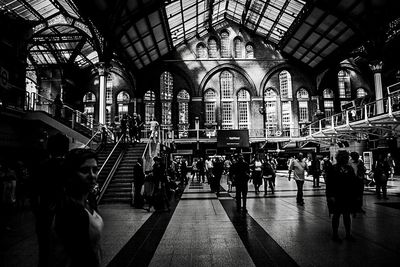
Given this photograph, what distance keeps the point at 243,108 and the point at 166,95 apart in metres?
8.66

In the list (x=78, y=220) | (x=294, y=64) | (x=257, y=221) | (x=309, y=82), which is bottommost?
(x=257, y=221)

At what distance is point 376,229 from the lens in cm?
588

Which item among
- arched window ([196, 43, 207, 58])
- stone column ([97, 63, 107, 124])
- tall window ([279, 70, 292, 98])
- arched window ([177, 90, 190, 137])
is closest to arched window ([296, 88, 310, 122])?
tall window ([279, 70, 292, 98])

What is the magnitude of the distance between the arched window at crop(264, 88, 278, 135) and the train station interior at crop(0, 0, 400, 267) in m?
0.16

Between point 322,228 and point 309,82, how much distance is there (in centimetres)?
2788

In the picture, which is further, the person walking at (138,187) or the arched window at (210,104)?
the arched window at (210,104)

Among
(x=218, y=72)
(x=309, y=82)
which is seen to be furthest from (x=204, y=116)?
(x=309, y=82)

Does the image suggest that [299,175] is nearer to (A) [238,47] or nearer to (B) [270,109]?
(B) [270,109]

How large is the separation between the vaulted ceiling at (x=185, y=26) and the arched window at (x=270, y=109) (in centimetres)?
506

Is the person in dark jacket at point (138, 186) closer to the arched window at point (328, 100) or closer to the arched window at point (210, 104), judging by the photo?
the arched window at point (210, 104)

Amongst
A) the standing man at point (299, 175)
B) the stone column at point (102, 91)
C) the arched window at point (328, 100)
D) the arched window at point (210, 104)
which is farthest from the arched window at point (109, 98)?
the standing man at point (299, 175)

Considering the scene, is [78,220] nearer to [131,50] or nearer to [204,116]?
[131,50]

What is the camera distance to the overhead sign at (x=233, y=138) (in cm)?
2350

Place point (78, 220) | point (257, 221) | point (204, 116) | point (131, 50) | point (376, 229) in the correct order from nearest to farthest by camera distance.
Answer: point (78, 220)
point (376, 229)
point (257, 221)
point (131, 50)
point (204, 116)
